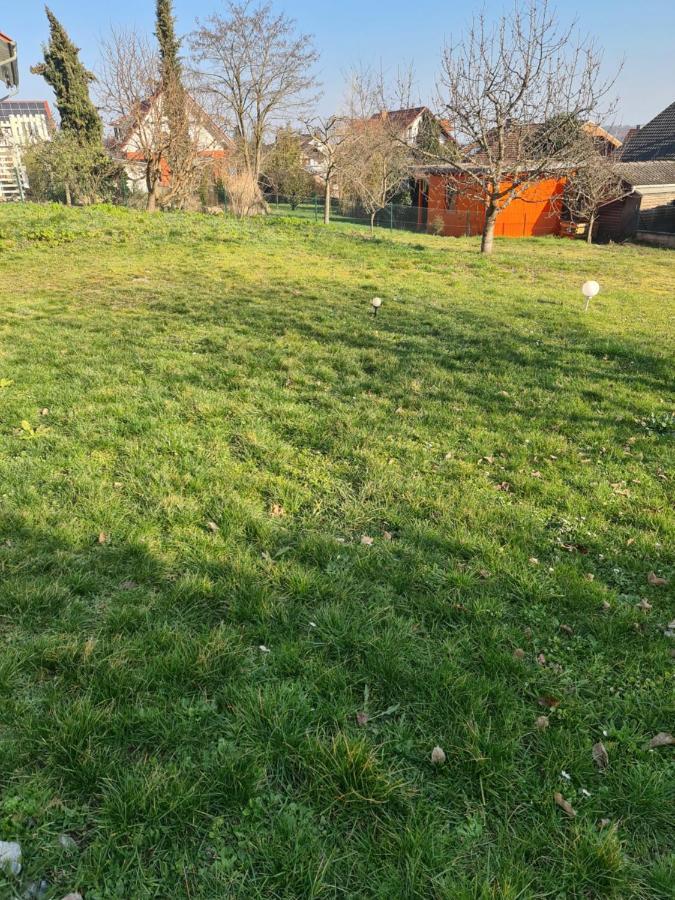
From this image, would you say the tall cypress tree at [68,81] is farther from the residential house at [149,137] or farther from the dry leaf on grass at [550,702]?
the dry leaf on grass at [550,702]

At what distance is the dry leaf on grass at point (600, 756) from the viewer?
6.43 ft

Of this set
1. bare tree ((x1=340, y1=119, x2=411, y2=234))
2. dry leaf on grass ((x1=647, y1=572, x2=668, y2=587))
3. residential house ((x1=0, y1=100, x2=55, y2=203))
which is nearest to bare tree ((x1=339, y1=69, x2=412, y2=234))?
bare tree ((x1=340, y1=119, x2=411, y2=234))

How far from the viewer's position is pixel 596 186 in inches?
898

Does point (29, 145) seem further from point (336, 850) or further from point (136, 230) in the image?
point (336, 850)

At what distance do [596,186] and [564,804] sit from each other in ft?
87.0

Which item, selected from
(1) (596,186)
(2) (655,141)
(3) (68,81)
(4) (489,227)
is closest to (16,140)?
(3) (68,81)

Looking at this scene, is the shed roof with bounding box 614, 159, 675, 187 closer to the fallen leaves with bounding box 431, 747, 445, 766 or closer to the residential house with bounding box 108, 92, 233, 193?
the residential house with bounding box 108, 92, 233, 193

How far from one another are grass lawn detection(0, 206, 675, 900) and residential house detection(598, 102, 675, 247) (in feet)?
71.4

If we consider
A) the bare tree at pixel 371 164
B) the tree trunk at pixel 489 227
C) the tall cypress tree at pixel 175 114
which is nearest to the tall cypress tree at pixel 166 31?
the tall cypress tree at pixel 175 114

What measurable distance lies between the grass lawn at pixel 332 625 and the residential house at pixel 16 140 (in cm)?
2912

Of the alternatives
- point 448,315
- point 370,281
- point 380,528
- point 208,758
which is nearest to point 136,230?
point 370,281

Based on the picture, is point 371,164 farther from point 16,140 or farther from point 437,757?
point 437,757

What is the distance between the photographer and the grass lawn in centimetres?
168

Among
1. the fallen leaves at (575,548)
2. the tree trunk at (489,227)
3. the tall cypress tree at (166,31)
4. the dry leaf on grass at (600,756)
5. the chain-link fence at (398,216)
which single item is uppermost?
the tall cypress tree at (166,31)
